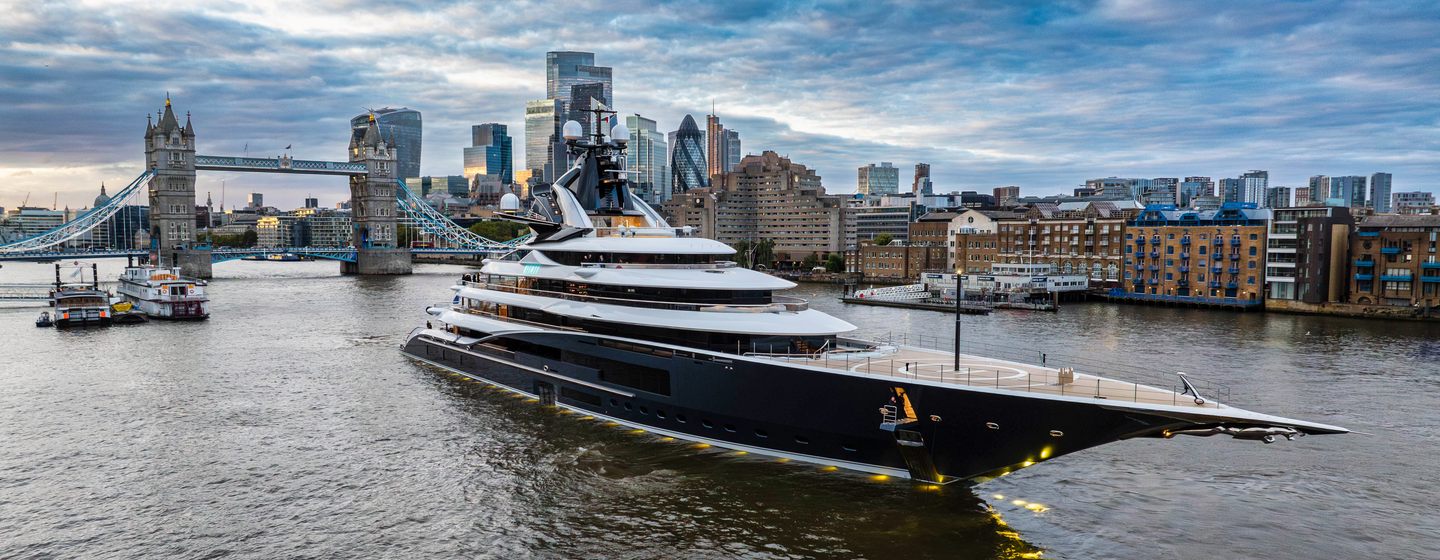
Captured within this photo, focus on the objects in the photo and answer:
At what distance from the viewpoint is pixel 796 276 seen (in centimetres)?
9569

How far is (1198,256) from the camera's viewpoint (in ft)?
202

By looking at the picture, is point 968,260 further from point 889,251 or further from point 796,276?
point 796,276

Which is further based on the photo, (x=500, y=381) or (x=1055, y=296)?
(x=1055, y=296)

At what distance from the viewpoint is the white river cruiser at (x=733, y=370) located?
15.2 meters

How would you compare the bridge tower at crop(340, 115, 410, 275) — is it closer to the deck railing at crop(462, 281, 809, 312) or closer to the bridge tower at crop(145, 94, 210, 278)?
the bridge tower at crop(145, 94, 210, 278)

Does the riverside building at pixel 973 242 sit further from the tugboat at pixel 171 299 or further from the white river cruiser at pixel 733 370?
the tugboat at pixel 171 299

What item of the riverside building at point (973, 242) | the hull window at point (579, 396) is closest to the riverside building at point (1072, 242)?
the riverside building at point (973, 242)

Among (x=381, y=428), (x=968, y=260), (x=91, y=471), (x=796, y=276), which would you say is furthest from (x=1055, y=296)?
(x=91, y=471)

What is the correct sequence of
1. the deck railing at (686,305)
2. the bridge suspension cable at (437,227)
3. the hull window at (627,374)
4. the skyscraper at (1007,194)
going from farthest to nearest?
1. the skyscraper at (1007,194)
2. the bridge suspension cable at (437,227)
3. the deck railing at (686,305)
4. the hull window at (627,374)

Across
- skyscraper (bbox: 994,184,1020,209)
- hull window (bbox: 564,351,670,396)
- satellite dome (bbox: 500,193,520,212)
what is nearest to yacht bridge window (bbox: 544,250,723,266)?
hull window (bbox: 564,351,670,396)

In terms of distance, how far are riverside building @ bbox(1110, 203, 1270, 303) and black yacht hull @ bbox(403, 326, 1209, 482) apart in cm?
5186

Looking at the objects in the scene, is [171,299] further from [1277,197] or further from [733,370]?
[1277,197]

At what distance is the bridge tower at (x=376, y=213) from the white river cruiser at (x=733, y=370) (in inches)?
3169

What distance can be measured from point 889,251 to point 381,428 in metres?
71.2
